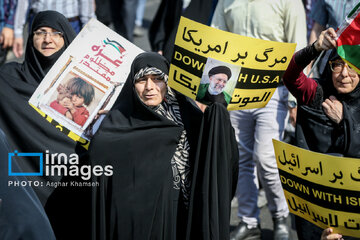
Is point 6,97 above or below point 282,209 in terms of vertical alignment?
above

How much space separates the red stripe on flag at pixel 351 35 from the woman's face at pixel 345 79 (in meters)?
0.23

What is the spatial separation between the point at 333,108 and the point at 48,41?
6.78 ft

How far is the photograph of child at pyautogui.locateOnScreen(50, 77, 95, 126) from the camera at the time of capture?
4.42 m

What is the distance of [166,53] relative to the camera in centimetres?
543

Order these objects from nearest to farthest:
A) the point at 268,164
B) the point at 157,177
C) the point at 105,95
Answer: the point at 157,177 < the point at 105,95 < the point at 268,164

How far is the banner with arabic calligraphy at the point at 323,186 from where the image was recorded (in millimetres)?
3781

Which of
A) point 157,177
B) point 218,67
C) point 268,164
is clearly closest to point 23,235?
point 157,177

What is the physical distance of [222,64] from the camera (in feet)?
12.8

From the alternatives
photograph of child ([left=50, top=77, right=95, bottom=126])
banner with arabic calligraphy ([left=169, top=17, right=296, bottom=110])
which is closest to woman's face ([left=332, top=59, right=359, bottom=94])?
banner with arabic calligraphy ([left=169, top=17, right=296, bottom=110])

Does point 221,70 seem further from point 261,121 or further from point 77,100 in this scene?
point 261,121

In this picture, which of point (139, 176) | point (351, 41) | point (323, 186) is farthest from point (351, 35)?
point (139, 176)

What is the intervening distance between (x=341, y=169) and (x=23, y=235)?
71.8 inches

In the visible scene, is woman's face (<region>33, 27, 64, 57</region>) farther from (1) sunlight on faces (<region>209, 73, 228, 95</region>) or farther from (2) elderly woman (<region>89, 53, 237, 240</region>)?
(1) sunlight on faces (<region>209, 73, 228, 95</region>)

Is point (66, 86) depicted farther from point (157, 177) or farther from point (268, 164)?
point (268, 164)
